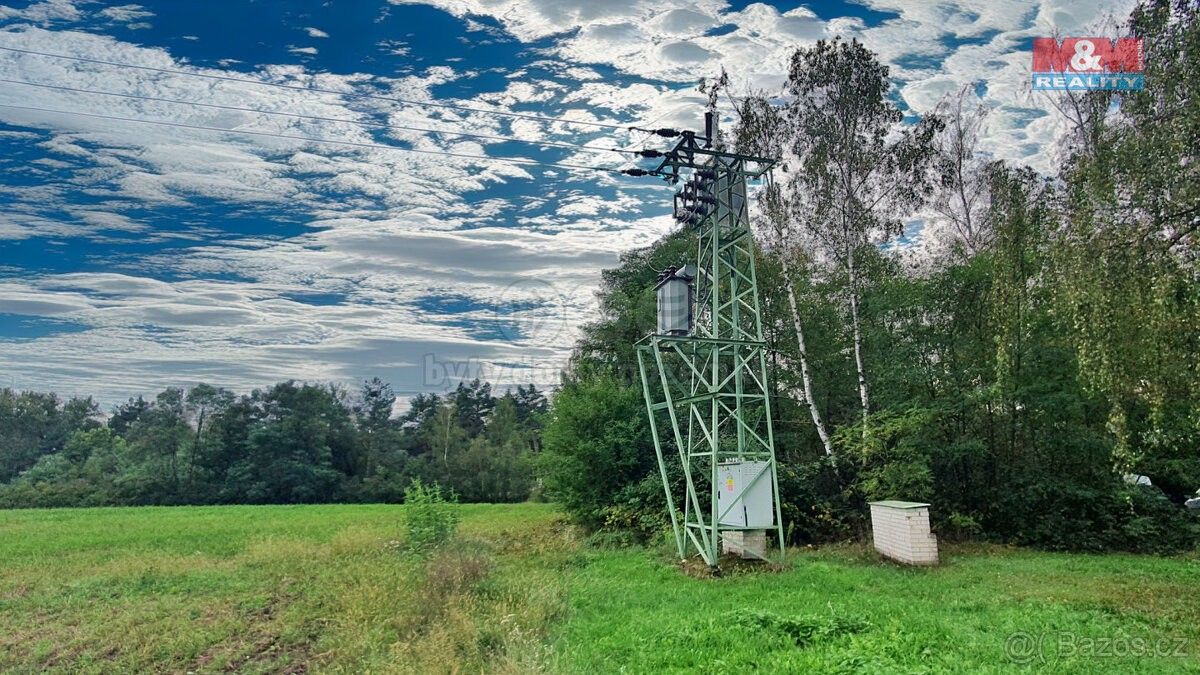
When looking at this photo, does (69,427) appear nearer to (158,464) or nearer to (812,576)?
(158,464)

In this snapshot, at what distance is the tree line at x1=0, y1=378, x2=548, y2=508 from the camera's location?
140 feet

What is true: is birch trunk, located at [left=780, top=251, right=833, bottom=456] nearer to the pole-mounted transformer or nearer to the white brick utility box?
the white brick utility box

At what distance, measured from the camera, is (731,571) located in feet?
39.8

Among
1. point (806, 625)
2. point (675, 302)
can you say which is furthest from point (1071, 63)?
point (806, 625)

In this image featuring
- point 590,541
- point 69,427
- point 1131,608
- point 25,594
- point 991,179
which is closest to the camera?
point 1131,608

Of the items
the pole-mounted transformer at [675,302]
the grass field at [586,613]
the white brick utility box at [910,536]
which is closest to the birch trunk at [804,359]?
the grass field at [586,613]

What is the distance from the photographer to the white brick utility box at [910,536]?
1261 cm

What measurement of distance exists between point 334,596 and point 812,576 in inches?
338

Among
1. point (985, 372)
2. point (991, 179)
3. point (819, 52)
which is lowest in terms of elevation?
point (985, 372)

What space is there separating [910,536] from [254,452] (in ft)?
145

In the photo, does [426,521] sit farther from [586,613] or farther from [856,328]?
[856,328]

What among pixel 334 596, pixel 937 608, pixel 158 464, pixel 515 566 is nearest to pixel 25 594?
pixel 334 596

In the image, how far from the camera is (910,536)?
12.6 metres

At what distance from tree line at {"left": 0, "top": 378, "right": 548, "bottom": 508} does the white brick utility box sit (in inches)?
1091
